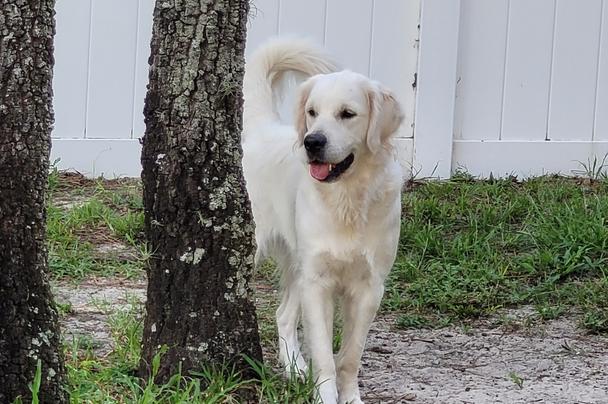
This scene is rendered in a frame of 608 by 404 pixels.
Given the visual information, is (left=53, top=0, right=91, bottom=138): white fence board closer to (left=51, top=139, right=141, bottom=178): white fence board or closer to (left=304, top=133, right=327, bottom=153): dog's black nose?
(left=51, top=139, right=141, bottom=178): white fence board

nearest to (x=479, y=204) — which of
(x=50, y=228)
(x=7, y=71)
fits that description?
(x=50, y=228)

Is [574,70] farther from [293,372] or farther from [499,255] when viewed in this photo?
[293,372]

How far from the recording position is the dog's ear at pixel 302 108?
337cm

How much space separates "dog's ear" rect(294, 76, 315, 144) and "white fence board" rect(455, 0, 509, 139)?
96.9 inches

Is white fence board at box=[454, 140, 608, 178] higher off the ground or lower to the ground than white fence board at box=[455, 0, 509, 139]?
lower

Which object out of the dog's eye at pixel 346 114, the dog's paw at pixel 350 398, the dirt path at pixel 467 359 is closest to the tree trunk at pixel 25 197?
the dirt path at pixel 467 359

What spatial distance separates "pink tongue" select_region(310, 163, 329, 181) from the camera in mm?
3219

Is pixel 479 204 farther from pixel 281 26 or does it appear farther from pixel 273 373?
pixel 273 373

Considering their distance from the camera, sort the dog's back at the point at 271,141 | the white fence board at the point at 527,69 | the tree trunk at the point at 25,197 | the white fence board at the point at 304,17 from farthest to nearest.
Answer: the white fence board at the point at 527,69 → the white fence board at the point at 304,17 → the dog's back at the point at 271,141 → the tree trunk at the point at 25,197

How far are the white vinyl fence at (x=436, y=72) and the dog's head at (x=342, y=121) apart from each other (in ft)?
7.43

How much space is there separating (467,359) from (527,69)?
101 inches

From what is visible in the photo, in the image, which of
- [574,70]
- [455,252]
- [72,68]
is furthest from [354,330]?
[574,70]

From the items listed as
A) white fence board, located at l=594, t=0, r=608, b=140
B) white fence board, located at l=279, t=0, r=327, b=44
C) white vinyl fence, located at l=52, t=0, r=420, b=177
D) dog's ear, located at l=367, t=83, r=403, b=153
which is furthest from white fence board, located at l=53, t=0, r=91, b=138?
white fence board, located at l=594, t=0, r=608, b=140

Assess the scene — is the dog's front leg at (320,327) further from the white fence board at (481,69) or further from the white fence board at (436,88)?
the white fence board at (481,69)
